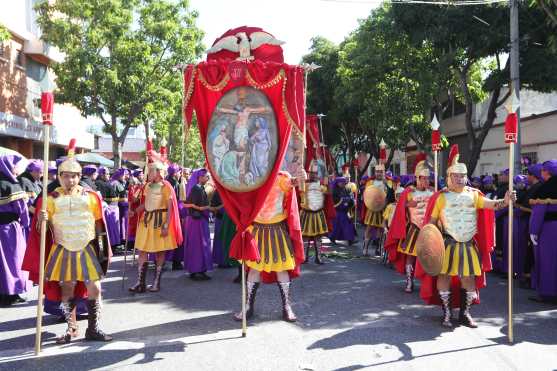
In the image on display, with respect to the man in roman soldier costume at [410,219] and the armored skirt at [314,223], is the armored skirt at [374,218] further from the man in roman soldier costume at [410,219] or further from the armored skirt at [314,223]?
the man in roman soldier costume at [410,219]

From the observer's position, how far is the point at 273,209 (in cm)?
618

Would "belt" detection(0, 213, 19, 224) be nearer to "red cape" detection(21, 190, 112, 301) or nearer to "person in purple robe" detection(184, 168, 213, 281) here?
"red cape" detection(21, 190, 112, 301)

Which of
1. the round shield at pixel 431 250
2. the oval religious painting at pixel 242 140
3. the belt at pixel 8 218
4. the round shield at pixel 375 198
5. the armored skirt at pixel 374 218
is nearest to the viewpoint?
the round shield at pixel 431 250

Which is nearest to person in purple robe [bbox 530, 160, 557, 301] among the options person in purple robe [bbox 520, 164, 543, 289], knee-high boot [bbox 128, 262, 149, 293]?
person in purple robe [bbox 520, 164, 543, 289]

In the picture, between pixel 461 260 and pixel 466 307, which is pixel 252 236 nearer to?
pixel 461 260

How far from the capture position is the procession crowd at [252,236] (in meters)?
5.30

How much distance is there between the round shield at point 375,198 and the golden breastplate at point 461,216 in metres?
4.82

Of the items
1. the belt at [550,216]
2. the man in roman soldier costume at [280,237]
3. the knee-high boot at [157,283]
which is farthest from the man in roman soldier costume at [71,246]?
the belt at [550,216]

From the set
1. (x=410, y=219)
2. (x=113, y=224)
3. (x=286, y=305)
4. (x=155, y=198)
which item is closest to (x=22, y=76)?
(x=113, y=224)

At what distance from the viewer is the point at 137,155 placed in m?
72.2

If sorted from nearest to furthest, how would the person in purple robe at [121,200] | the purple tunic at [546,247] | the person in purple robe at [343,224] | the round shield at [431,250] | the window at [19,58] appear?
the round shield at [431,250] < the purple tunic at [546,247] < the person in purple robe at [121,200] < the person in purple robe at [343,224] < the window at [19,58]

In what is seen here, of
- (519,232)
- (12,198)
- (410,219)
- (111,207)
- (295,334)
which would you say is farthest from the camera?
(111,207)

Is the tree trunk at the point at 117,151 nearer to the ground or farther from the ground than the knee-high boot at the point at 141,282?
farther from the ground

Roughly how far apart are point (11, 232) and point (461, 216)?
596 centimetres
